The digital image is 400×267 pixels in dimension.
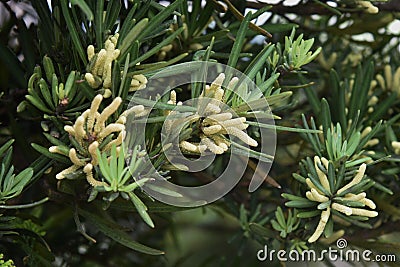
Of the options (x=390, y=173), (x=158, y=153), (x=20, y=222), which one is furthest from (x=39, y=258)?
(x=390, y=173)

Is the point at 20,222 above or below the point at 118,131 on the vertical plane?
below

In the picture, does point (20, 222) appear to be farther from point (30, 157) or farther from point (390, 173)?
point (390, 173)

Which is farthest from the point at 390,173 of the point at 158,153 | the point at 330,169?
the point at 158,153

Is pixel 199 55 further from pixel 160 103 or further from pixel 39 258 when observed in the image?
pixel 39 258

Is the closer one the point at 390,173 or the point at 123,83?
the point at 123,83

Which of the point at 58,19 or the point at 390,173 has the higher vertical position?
the point at 58,19

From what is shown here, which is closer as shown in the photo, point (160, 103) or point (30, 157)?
point (160, 103)
